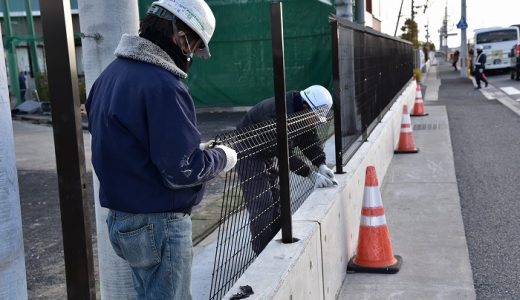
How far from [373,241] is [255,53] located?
407 inches

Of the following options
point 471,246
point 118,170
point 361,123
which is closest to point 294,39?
point 361,123

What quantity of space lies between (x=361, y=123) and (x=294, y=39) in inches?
281

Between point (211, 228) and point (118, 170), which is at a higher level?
point (118, 170)

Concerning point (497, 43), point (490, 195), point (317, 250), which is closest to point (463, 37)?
point (497, 43)

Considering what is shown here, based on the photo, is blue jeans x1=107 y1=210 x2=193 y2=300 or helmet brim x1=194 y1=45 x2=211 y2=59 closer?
blue jeans x1=107 y1=210 x2=193 y2=300

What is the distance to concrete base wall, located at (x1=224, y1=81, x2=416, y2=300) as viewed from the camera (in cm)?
295

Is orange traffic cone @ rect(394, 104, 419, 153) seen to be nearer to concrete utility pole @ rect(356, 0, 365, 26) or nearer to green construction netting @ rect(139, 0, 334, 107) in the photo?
concrete utility pole @ rect(356, 0, 365, 26)

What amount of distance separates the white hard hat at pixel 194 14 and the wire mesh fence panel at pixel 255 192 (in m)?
0.69

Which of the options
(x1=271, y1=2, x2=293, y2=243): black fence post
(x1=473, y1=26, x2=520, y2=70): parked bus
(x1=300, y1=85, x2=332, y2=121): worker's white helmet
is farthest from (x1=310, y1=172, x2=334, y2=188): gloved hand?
(x1=473, y1=26, x2=520, y2=70): parked bus

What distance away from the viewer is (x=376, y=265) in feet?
15.1

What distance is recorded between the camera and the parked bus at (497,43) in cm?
3291

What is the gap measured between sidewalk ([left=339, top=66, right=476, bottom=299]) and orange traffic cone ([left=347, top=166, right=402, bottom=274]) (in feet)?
0.26

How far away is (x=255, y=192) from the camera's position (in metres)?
3.93

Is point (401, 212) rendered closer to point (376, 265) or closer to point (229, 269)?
point (376, 265)
